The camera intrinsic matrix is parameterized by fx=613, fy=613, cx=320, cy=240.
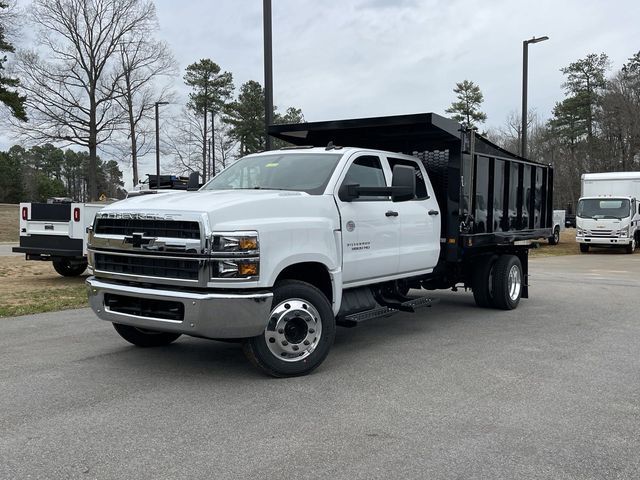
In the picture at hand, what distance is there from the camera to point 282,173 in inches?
256

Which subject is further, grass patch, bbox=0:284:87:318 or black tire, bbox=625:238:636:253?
black tire, bbox=625:238:636:253

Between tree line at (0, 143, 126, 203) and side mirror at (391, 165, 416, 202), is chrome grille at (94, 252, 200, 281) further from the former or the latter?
tree line at (0, 143, 126, 203)

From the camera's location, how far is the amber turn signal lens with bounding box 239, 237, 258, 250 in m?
4.98

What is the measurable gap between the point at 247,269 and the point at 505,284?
5.45m

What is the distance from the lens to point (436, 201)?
793cm

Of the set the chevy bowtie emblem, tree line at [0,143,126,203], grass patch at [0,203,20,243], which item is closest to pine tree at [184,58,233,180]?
grass patch at [0,203,20,243]

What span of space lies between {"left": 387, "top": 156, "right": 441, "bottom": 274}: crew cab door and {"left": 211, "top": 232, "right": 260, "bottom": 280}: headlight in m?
2.48

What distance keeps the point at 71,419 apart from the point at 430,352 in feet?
12.0

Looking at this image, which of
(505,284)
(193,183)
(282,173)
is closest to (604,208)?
(505,284)

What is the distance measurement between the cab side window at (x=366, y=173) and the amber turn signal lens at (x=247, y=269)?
1682mm

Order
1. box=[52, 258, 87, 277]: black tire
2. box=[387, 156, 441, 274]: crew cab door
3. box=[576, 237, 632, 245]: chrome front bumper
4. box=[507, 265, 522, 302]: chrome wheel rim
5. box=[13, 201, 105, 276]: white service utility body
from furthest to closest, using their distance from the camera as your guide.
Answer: box=[576, 237, 632, 245]: chrome front bumper, box=[52, 258, 87, 277]: black tire, box=[13, 201, 105, 276]: white service utility body, box=[507, 265, 522, 302]: chrome wheel rim, box=[387, 156, 441, 274]: crew cab door

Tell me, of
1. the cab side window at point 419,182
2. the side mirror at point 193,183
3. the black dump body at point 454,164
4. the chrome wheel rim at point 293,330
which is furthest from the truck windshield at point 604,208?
the chrome wheel rim at point 293,330

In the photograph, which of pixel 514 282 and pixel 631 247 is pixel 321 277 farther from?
pixel 631 247

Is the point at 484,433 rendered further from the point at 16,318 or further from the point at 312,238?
the point at 16,318
